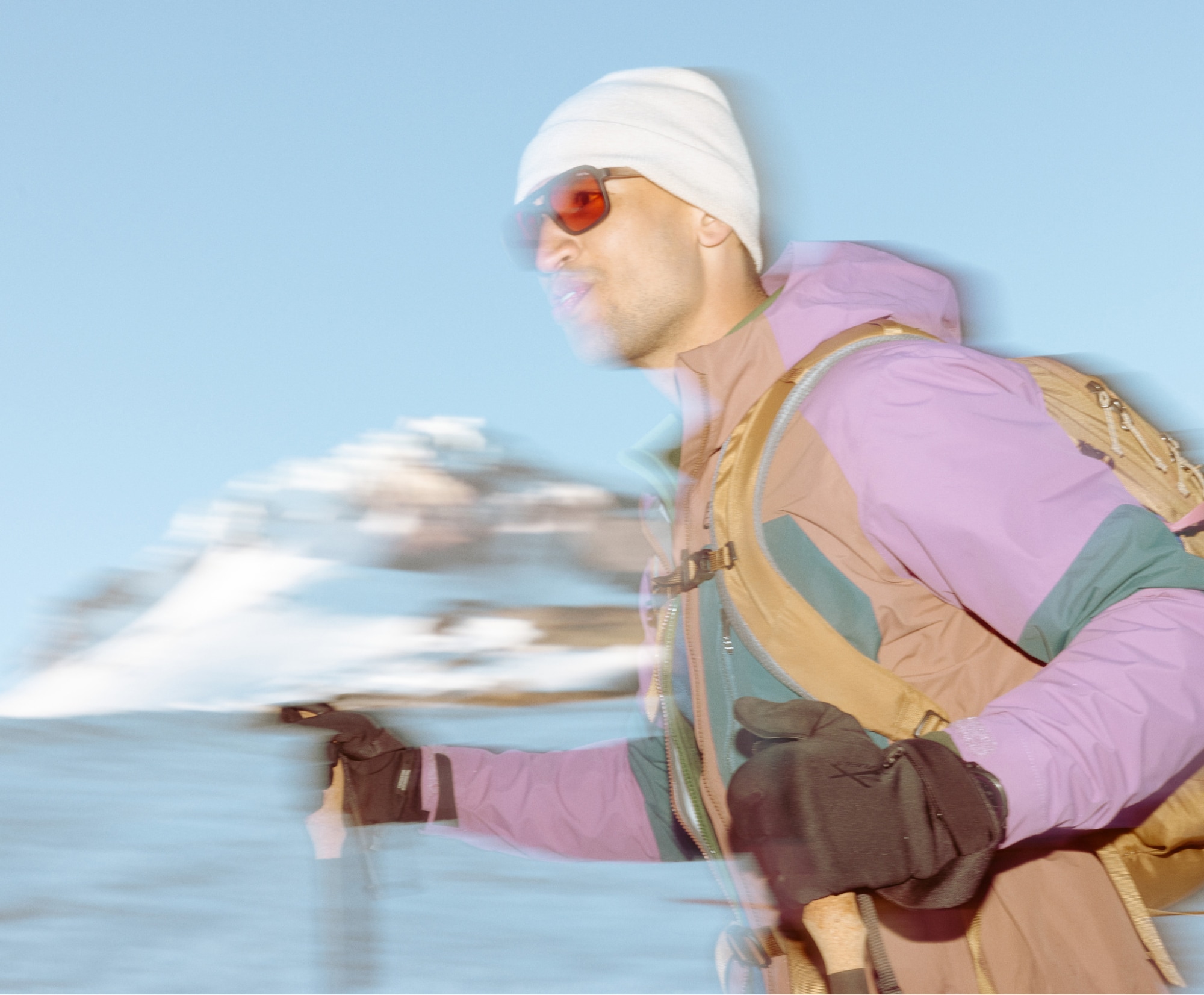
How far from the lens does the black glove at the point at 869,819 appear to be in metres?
0.88

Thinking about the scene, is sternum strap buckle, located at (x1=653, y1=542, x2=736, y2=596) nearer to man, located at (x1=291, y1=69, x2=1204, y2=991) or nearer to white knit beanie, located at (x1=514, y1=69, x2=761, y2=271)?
man, located at (x1=291, y1=69, x2=1204, y2=991)

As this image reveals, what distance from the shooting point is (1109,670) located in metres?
0.95

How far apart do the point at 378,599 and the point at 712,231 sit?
498 inches

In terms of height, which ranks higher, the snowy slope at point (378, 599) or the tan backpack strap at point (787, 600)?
the tan backpack strap at point (787, 600)

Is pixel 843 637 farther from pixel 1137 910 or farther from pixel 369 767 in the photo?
pixel 369 767

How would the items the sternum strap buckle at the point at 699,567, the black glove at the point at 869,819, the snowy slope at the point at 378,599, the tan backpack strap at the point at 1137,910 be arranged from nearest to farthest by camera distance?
the black glove at the point at 869,819
the tan backpack strap at the point at 1137,910
the sternum strap buckle at the point at 699,567
the snowy slope at the point at 378,599

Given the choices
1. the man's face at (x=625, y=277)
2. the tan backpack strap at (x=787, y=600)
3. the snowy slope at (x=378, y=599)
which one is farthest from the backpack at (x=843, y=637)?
the snowy slope at (x=378, y=599)

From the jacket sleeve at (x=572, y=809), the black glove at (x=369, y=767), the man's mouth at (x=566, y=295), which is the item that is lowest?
the jacket sleeve at (x=572, y=809)

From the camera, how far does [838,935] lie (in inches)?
36.5

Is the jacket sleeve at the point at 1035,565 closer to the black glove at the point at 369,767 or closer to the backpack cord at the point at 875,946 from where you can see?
the backpack cord at the point at 875,946

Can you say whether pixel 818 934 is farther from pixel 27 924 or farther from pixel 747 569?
pixel 27 924

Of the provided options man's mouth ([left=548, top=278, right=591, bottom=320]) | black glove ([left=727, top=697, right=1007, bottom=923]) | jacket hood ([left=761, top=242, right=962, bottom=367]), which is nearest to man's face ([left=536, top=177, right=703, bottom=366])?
man's mouth ([left=548, top=278, right=591, bottom=320])

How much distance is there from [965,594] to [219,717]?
6.15 m

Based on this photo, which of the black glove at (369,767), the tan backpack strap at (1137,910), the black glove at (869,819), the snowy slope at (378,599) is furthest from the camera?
the snowy slope at (378,599)
